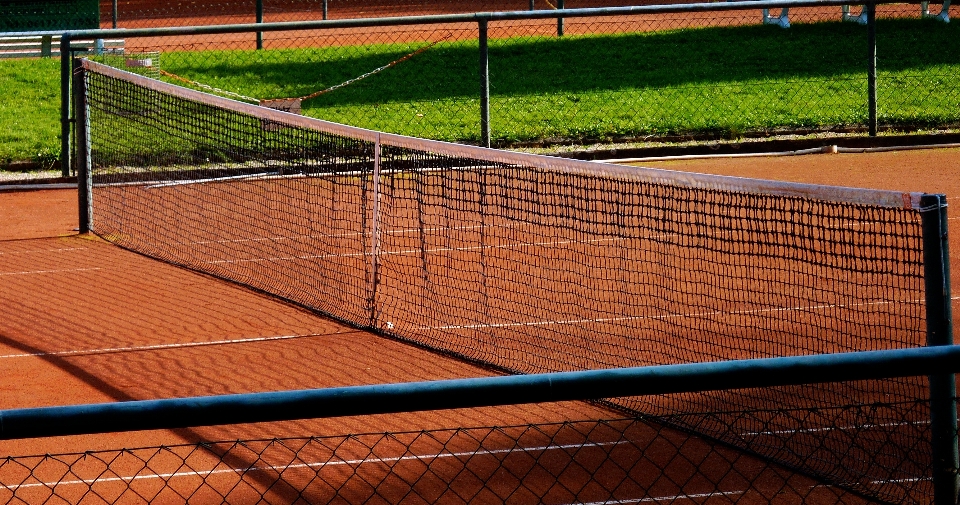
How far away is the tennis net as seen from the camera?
262 inches

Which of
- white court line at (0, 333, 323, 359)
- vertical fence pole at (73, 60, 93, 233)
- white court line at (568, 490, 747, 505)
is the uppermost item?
vertical fence pole at (73, 60, 93, 233)

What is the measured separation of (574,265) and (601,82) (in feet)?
31.4

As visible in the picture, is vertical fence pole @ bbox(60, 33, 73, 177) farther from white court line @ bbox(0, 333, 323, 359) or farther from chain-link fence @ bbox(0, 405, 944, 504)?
chain-link fence @ bbox(0, 405, 944, 504)

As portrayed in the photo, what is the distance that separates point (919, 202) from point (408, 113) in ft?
43.7

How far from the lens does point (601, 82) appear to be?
19484 mm

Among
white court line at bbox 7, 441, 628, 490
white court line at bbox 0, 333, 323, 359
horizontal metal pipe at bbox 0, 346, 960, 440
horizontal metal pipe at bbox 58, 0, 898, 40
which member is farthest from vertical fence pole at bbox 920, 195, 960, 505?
horizontal metal pipe at bbox 58, 0, 898, 40

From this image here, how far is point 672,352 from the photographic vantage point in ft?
26.1

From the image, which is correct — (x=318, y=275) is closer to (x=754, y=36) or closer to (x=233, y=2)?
(x=754, y=36)

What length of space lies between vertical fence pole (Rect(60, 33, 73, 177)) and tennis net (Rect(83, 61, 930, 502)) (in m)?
0.81

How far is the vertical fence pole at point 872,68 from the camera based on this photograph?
16203mm

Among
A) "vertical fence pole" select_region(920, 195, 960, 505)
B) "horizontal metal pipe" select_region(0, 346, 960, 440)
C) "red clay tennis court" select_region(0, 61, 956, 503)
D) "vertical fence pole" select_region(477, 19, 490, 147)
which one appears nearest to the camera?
"horizontal metal pipe" select_region(0, 346, 960, 440)

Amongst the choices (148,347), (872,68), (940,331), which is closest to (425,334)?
(148,347)

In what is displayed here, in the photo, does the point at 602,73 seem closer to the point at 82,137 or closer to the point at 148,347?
the point at 82,137

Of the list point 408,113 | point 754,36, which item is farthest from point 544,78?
point 754,36
